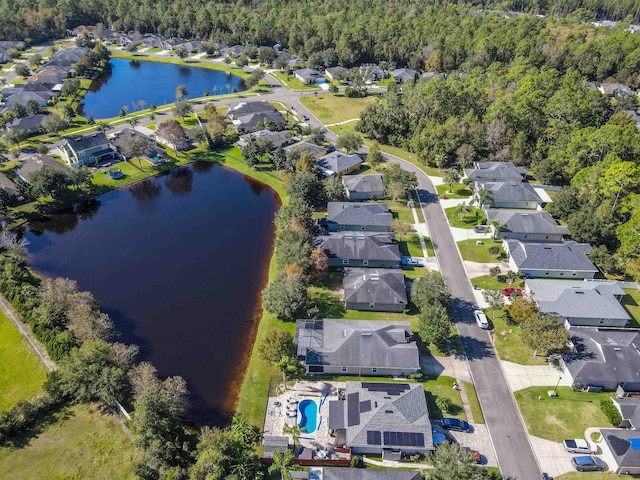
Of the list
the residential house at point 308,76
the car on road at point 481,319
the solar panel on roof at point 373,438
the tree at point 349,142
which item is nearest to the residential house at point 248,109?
the tree at point 349,142

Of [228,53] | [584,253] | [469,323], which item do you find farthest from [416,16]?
[469,323]

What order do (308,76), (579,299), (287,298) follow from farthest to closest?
(308,76) < (579,299) < (287,298)

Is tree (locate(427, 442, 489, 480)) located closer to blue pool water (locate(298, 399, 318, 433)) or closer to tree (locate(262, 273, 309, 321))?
blue pool water (locate(298, 399, 318, 433))

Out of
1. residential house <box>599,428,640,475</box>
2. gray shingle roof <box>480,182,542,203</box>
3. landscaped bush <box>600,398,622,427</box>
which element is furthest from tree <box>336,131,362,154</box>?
residential house <box>599,428,640,475</box>

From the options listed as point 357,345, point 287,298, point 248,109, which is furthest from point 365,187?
point 248,109

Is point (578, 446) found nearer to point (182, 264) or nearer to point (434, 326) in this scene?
point (434, 326)
